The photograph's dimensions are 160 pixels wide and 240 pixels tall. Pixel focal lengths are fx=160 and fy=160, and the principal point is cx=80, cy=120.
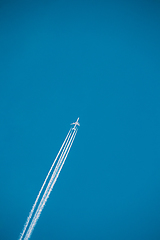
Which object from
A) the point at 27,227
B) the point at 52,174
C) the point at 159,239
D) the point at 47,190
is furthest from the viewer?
the point at 159,239

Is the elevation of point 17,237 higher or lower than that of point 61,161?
lower

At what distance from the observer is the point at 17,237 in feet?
84.6

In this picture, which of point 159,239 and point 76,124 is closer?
point 159,239

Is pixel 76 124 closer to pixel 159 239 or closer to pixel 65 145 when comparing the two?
pixel 65 145

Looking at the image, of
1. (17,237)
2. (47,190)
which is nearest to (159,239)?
(47,190)

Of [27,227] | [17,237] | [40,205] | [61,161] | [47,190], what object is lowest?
[17,237]

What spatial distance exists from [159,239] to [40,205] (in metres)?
24.5

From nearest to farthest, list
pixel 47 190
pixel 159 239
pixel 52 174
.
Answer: pixel 47 190 < pixel 52 174 < pixel 159 239

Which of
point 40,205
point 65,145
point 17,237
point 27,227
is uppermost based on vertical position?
point 65,145

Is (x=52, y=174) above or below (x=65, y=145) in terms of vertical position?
below

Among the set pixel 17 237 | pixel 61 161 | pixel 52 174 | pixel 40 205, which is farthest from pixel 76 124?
pixel 17 237

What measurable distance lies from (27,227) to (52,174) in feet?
28.0

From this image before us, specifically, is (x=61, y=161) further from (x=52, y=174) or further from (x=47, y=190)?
(x=47, y=190)

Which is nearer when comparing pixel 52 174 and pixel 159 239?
pixel 52 174
